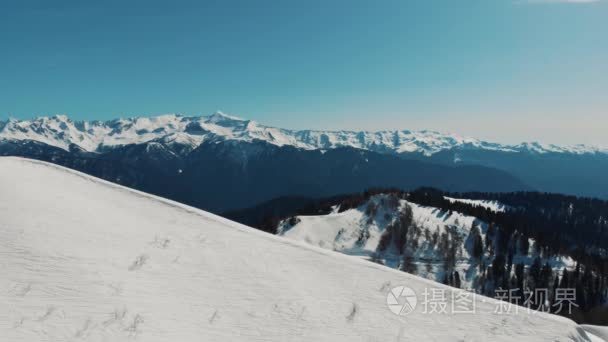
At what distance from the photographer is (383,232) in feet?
452

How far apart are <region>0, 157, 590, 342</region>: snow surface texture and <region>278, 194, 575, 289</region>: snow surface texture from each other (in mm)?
106452

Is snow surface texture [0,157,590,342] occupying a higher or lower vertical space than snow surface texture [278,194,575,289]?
higher

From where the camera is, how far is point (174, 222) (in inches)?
588

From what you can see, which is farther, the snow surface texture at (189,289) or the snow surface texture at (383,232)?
the snow surface texture at (383,232)

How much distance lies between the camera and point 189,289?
34.0 ft

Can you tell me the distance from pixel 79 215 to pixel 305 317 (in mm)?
9460

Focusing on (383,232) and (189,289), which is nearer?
(189,289)

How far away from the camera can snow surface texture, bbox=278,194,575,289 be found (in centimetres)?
12325

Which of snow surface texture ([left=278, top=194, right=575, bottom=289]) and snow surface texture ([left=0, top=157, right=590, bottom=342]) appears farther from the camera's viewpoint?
snow surface texture ([left=278, top=194, right=575, bottom=289])

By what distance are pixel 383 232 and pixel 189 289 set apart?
133 metres

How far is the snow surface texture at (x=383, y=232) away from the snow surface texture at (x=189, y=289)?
10645 centimetres

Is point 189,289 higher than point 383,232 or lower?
higher

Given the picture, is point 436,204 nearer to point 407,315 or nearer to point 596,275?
point 596,275

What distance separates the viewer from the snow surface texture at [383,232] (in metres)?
123
